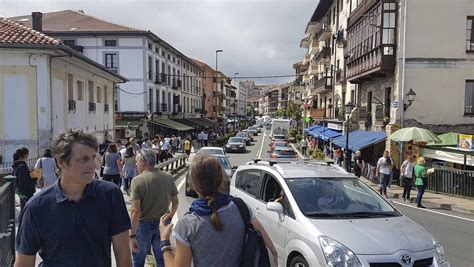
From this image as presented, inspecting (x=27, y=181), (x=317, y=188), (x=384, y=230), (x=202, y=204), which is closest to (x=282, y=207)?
(x=317, y=188)

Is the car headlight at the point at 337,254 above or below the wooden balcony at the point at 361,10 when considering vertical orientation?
below

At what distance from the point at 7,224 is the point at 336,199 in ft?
14.9

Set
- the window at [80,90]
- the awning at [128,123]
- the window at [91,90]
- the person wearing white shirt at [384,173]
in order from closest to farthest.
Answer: the person wearing white shirt at [384,173] < the window at [80,90] < the window at [91,90] < the awning at [128,123]

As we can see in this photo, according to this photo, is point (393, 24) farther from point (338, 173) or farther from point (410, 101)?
point (338, 173)

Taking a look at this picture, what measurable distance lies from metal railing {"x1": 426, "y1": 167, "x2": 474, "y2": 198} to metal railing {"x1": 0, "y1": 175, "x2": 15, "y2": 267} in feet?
48.6

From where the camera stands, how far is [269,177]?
6.16 m

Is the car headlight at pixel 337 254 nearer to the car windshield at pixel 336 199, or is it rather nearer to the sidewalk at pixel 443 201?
the car windshield at pixel 336 199

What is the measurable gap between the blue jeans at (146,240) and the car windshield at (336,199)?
73.0 inches

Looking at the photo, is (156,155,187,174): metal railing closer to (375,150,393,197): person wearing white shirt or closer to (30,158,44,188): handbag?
(375,150,393,197): person wearing white shirt

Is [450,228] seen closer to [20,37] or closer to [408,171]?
[408,171]

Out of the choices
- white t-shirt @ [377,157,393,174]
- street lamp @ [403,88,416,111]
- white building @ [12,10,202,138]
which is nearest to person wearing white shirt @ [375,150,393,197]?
white t-shirt @ [377,157,393,174]

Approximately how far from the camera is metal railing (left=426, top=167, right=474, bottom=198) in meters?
15.0

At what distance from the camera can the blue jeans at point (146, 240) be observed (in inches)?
194

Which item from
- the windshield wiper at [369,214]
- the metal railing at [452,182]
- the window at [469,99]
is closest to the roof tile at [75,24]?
the window at [469,99]
